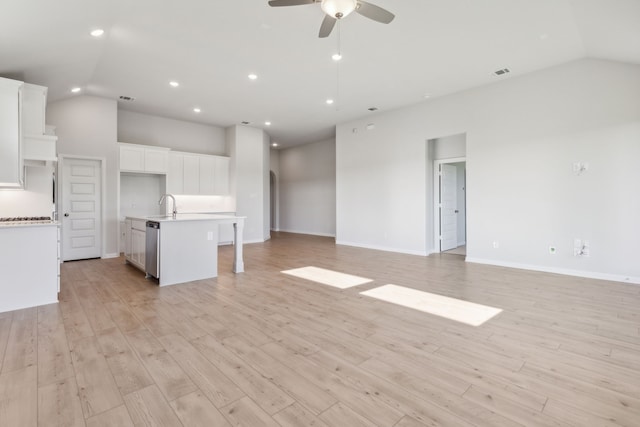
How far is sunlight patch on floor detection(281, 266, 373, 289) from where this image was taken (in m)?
4.43

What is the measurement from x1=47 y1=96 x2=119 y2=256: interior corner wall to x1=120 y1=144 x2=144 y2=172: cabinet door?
0.44ft

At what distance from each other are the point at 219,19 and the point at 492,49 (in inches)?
149

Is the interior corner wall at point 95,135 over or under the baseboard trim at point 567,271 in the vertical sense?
over

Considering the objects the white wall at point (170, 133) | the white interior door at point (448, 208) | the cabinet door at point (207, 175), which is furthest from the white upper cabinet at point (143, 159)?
the white interior door at point (448, 208)

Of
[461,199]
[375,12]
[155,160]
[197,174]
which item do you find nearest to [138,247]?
[155,160]

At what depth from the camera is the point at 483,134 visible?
583 cm

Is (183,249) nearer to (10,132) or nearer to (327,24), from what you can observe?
(10,132)

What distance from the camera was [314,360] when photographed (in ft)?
7.39

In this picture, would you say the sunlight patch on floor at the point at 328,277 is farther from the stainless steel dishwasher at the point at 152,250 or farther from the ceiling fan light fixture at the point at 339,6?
the ceiling fan light fixture at the point at 339,6

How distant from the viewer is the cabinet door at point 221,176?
27.7 ft

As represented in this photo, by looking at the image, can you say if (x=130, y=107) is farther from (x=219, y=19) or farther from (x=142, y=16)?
(x=219, y=19)

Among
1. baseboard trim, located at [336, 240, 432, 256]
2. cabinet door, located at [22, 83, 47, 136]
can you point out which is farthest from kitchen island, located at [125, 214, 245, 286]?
baseboard trim, located at [336, 240, 432, 256]

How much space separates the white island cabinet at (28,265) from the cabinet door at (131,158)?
349cm

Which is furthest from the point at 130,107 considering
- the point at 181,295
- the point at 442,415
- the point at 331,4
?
the point at 442,415
